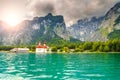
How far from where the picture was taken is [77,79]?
36656 millimetres

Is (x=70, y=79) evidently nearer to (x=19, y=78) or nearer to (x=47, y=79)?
(x=47, y=79)

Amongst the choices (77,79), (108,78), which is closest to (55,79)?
(77,79)

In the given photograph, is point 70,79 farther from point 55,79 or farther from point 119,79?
point 119,79

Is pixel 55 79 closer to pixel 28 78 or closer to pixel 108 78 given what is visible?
pixel 28 78

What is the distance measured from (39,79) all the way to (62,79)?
3520 millimetres

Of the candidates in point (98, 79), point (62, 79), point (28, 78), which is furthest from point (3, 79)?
point (98, 79)

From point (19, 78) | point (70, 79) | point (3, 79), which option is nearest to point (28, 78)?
point (19, 78)

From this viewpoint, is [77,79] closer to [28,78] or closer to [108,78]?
[108,78]

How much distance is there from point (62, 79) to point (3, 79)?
8.84 m

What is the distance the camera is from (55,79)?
36.5 meters

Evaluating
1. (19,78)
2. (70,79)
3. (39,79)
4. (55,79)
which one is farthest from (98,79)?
(19,78)

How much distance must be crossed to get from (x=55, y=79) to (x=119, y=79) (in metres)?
9.71

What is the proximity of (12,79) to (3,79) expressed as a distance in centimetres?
132

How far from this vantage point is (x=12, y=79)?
36.1 meters
